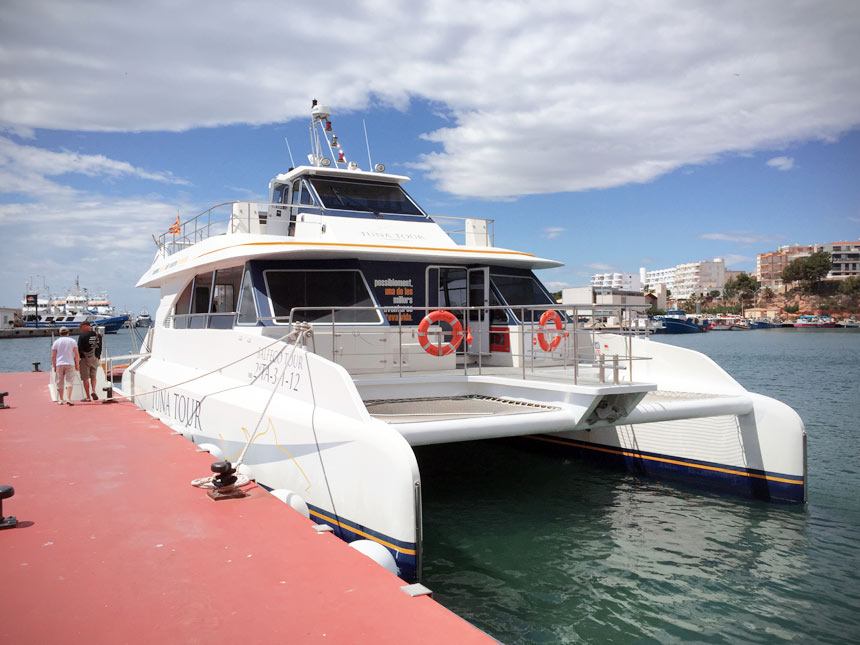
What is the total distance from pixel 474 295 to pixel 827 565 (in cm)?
590

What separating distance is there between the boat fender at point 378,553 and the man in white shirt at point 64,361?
9.20m

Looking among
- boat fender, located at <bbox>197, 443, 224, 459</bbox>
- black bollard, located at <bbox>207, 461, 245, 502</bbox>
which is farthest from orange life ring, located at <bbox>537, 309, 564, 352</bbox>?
black bollard, located at <bbox>207, 461, 245, 502</bbox>

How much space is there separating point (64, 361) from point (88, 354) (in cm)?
41

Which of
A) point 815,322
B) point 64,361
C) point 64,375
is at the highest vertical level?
point 64,361

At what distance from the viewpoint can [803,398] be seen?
20.2 metres

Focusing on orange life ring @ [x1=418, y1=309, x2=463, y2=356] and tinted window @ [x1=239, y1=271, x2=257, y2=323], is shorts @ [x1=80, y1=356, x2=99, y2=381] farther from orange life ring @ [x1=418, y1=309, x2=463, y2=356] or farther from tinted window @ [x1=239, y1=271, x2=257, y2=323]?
orange life ring @ [x1=418, y1=309, x2=463, y2=356]

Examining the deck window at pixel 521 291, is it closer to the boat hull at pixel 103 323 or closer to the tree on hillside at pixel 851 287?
the boat hull at pixel 103 323

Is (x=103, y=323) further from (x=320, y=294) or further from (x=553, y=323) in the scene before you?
(x=553, y=323)

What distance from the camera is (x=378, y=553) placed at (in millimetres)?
5078

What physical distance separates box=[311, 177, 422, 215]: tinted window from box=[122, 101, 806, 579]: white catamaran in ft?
0.11

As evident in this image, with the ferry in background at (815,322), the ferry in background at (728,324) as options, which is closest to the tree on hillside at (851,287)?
the ferry in background at (815,322)

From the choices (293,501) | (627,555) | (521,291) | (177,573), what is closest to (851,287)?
(521,291)

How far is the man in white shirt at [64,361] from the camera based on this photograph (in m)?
12.1

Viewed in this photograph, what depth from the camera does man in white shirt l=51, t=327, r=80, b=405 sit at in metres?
12.1
